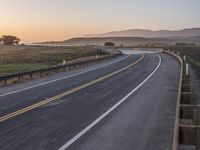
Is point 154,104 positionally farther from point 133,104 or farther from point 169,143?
point 169,143

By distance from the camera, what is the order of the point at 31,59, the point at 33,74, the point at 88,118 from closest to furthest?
1. the point at 88,118
2. the point at 33,74
3. the point at 31,59

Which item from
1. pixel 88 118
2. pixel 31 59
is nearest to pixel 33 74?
pixel 88 118

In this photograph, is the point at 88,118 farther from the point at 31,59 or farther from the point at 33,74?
the point at 31,59

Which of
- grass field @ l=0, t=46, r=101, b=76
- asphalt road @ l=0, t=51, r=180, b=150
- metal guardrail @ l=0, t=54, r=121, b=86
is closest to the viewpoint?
asphalt road @ l=0, t=51, r=180, b=150

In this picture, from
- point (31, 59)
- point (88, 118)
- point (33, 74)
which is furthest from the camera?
point (31, 59)

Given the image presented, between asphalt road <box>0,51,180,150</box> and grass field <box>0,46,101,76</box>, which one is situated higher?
asphalt road <box>0,51,180,150</box>

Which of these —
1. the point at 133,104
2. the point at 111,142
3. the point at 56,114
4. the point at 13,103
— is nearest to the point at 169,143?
the point at 111,142

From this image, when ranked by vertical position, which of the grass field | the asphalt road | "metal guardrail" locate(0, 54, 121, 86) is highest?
the asphalt road

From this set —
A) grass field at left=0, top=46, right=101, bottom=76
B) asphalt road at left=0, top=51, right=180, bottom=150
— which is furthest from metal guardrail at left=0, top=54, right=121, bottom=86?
grass field at left=0, top=46, right=101, bottom=76

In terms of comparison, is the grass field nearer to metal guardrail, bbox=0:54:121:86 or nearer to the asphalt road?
metal guardrail, bbox=0:54:121:86

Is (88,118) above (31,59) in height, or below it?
above

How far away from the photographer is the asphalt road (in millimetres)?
10430

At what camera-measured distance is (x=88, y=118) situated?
13930mm

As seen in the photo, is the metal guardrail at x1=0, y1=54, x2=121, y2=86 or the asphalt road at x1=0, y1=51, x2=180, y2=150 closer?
the asphalt road at x1=0, y1=51, x2=180, y2=150
